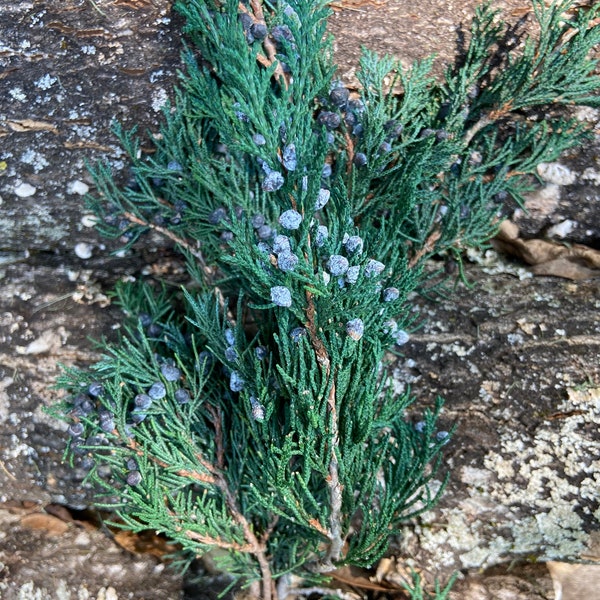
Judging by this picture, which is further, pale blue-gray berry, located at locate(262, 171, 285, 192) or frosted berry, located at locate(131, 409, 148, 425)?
frosted berry, located at locate(131, 409, 148, 425)

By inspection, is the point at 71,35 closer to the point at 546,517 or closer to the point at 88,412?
the point at 88,412

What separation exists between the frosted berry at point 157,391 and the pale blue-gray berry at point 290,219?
2.13 feet

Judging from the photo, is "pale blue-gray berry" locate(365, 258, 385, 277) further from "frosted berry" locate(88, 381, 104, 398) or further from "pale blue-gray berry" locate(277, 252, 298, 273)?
"frosted berry" locate(88, 381, 104, 398)

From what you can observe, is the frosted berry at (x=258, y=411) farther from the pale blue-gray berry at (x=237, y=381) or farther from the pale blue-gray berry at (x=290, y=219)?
the pale blue-gray berry at (x=290, y=219)

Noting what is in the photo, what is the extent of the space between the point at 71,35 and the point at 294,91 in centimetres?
92

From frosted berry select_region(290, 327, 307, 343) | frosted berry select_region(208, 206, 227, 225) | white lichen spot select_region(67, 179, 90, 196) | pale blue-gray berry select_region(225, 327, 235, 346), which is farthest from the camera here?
white lichen spot select_region(67, 179, 90, 196)

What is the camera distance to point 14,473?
7.43 ft

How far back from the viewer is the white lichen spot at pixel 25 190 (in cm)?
224

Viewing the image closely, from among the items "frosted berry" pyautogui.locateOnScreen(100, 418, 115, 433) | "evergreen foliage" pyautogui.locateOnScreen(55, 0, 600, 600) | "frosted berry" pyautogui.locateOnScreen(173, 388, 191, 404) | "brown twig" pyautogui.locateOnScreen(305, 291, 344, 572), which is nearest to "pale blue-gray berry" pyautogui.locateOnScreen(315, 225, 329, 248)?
"evergreen foliage" pyautogui.locateOnScreen(55, 0, 600, 600)

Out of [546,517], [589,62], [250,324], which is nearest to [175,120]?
[250,324]

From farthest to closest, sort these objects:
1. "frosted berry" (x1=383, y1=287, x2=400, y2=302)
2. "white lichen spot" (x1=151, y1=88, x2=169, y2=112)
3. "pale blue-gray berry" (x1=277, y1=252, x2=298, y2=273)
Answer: "white lichen spot" (x1=151, y1=88, x2=169, y2=112), "frosted berry" (x1=383, y1=287, x2=400, y2=302), "pale blue-gray berry" (x1=277, y1=252, x2=298, y2=273)

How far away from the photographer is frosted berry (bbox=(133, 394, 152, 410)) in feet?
5.75

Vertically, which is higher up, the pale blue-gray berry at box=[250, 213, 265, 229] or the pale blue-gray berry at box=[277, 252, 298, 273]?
the pale blue-gray berry at box=[277, 252, 298, 273]

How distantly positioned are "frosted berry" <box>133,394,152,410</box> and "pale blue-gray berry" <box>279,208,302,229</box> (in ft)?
2.23
